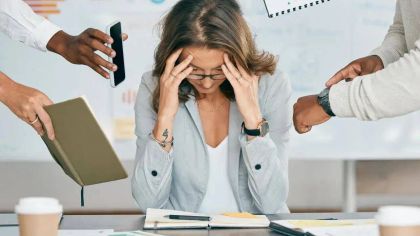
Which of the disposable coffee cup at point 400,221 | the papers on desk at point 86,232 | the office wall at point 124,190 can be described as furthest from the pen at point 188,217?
the office wall at point 124,190

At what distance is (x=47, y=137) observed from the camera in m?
2.09

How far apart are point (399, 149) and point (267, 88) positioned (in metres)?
1.50

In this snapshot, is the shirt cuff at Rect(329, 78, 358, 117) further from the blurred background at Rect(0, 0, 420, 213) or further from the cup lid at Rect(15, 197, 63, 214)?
the blurred background at Rect(0, 0, 420, 213)

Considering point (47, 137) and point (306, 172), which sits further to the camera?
point (306, 172)

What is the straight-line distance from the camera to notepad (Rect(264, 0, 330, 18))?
3.60m

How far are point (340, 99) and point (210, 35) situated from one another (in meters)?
0.55

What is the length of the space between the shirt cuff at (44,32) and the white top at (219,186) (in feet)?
3.47

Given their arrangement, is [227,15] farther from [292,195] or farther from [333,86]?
[292,195]

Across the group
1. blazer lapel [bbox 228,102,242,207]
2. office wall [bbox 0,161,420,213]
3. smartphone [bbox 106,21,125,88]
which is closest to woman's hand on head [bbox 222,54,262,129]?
blazer lapel [bbox 228,102,242,207]

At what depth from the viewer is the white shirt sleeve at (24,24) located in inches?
124

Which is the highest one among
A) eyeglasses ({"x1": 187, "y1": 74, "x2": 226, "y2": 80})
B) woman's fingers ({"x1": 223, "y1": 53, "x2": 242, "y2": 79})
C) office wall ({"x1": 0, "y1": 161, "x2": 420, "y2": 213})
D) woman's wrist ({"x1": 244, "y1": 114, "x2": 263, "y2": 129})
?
woman's fingers ({"x1": 223, "y1": 53, "x2": 242, "y2": 79})

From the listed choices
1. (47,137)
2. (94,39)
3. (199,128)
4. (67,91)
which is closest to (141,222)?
(47,137)

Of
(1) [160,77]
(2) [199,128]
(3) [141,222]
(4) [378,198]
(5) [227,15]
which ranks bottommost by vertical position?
(4) [378,198]

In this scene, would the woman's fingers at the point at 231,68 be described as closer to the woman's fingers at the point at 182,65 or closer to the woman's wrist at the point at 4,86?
the woman's fingers at the point at 182,65
